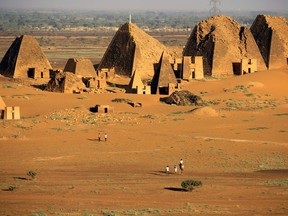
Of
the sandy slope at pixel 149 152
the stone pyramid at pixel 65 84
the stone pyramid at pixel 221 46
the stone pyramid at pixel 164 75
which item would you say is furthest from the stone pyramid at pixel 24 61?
the stone pyramid at pixel 221 46

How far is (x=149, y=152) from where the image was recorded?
32594mm

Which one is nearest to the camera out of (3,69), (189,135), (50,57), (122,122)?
(189,135)

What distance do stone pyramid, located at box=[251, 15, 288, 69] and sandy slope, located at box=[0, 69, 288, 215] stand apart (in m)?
5.31

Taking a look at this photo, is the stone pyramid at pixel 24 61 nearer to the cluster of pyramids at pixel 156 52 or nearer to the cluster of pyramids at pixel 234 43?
the cluster of pyramids at pixel 156 52

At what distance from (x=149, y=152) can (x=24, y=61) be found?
20.9 meters

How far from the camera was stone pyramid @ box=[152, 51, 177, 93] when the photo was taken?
4750cm

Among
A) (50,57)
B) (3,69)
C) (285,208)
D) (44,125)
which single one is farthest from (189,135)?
(50,57)

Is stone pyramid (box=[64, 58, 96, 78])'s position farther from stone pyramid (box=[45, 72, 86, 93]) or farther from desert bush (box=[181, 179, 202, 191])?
desert bush (box=[181, 179, 202, 191])

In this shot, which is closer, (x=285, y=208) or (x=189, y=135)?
(x=285, y=208)

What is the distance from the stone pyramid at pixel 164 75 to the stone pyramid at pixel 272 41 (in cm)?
1068

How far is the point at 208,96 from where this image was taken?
47.9m

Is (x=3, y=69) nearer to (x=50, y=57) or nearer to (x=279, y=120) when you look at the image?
(x=279, y=120)

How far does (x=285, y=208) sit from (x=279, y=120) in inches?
727

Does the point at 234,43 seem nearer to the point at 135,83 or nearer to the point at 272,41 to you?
the point at 272,41
